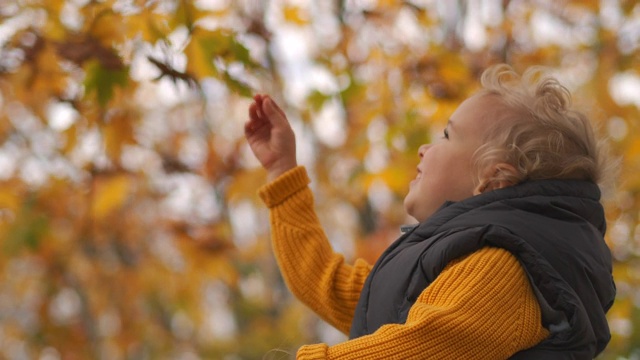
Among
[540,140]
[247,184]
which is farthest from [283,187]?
[247,184]

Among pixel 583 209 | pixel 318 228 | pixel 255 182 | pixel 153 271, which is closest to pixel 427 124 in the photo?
pixel 255 182

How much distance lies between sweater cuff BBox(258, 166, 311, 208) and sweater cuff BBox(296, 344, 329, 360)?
55cm

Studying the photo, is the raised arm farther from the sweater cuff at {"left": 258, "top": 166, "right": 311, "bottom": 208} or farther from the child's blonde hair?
the child's blonde hair

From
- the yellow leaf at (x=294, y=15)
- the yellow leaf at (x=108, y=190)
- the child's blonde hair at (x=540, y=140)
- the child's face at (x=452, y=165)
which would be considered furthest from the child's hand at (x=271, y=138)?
the yellow leaf at (x=294, y=15)

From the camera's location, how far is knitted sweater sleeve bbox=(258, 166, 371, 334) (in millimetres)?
1702

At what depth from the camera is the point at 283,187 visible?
1756 millimetres

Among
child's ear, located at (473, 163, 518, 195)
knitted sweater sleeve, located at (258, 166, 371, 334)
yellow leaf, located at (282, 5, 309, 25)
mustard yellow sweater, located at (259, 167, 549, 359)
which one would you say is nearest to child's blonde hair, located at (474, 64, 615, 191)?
child's ear, located at (473, 163, 518, 195)

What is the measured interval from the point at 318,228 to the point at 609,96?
108 inches

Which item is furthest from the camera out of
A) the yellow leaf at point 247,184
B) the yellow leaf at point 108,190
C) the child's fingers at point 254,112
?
the yellow leaf at point 247,184

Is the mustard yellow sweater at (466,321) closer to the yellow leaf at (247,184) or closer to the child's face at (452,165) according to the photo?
the child's face at (452,165)

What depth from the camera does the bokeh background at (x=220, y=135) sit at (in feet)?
7.11

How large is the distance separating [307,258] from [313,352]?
50 centimetres

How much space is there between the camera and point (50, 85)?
95.3 inches

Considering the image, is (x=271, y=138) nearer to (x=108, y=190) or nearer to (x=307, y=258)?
(x=307, y=258)
